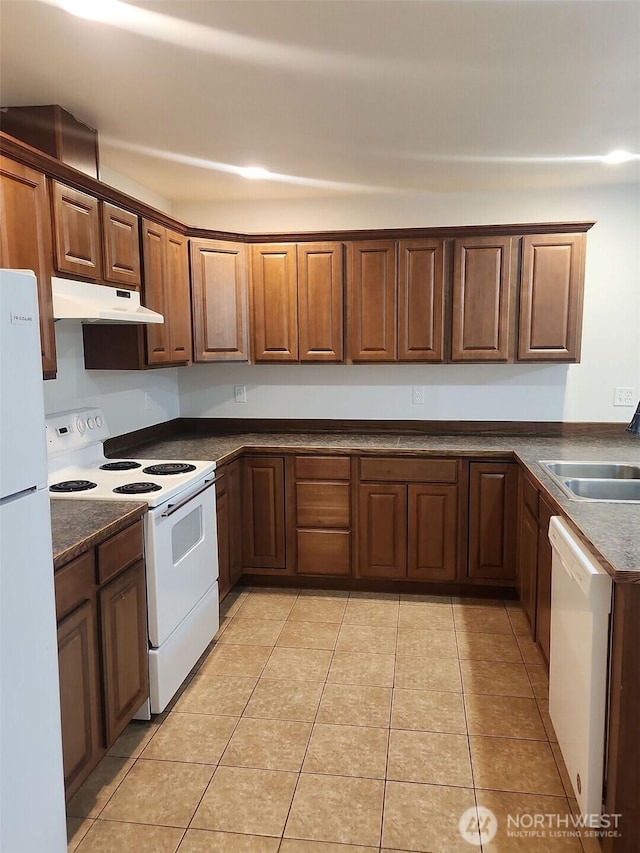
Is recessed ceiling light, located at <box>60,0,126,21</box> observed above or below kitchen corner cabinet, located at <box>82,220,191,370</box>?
above

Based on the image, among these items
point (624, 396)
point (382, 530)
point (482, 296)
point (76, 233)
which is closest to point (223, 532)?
point (382, 530)

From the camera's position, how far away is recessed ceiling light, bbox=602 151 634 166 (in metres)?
3.18

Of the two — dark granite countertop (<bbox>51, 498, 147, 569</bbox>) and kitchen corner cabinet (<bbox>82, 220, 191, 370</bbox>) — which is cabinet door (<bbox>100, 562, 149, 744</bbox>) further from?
kitchen corner cabinet (<bbox>82, 220, 191, 370</bbox>)

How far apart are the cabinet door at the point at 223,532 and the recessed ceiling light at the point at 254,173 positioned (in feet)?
5.47

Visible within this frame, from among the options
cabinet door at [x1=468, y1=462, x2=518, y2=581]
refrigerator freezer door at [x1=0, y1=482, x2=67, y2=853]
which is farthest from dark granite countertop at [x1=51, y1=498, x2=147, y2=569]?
cabinet door at [x1=468, y1=462, x2=518, y2=581]

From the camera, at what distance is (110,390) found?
3.44m

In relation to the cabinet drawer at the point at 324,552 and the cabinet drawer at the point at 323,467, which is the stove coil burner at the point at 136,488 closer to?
the cabinet drawer at the point at 323,467

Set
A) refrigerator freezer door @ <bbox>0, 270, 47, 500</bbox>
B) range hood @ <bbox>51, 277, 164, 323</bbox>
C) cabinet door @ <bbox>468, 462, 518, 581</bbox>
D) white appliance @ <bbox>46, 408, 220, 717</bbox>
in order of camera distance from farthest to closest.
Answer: cabinet door @ <bbox>468, 462, 518, 581</bbox>, white appliance @ <bbox>46, 408, 220, 717</bbox>, range hood @ <bbox>51, 277, 164, 323</bbox>, refrigerator freezer door @ <bbox>0, 270, 47, 500</bbox>

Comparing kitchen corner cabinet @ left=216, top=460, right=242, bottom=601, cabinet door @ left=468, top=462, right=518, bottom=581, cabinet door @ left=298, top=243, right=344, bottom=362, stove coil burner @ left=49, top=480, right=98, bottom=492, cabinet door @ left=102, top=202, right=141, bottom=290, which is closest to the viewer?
stove coil burner @ left=49, top=480, right=98, bottom=492

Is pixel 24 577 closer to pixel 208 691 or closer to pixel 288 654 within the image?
pixel 208 691

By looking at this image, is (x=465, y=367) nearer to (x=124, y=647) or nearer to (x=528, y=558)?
(x=528, y=558)

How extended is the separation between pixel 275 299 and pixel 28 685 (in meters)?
2.85

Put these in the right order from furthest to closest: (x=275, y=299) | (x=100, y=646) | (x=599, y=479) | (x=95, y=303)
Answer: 1. (x=275, y=299)
2. (x=599, y=479)
3. (x=95, y=303)
4. (x=100, y=646)

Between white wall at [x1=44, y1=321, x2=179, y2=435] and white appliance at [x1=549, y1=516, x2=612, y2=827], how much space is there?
2.27 metres
